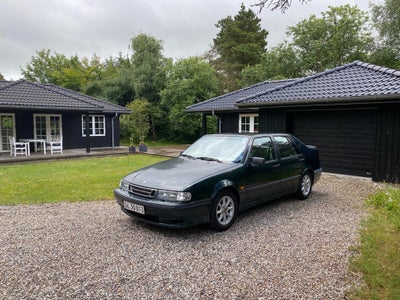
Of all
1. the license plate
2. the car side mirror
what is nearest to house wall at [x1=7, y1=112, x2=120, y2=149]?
the license plate

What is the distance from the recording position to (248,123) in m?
14.7

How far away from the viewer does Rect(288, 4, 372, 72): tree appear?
77.4ft

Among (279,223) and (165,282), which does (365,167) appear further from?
(165,282)

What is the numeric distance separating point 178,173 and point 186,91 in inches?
739

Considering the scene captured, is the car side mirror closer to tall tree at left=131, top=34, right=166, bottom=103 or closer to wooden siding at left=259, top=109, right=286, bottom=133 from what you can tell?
wooden siding at left=259, top=109, right=286, bottom=133

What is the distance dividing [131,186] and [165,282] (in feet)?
6.08

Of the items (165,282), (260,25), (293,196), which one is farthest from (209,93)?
(165,282)

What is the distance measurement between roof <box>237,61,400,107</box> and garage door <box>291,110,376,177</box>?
2.57 ft

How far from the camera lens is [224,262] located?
3521mm

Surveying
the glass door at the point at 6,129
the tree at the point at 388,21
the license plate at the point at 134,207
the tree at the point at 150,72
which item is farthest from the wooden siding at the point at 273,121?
the tree at the point at 388,21

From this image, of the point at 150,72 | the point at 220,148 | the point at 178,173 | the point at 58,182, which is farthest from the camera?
the point at 150,72

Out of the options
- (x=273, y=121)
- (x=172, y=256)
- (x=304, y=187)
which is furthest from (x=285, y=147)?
(x=273, y=121)

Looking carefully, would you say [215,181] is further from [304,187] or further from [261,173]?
[304,187]

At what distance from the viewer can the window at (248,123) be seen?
1441 cm
